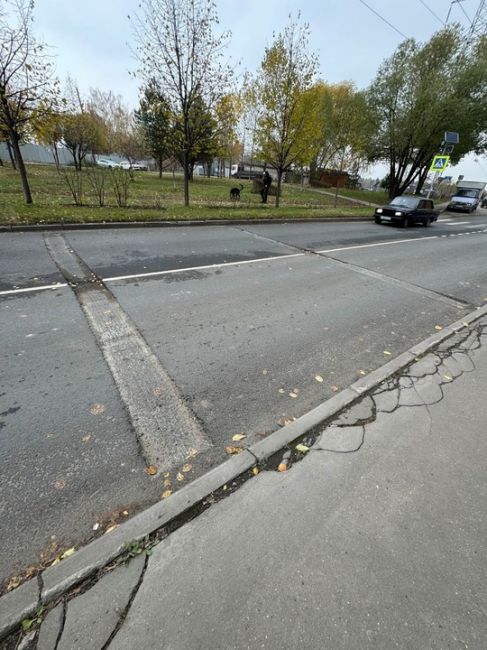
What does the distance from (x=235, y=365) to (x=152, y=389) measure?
3.24 ft

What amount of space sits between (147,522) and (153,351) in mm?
2054

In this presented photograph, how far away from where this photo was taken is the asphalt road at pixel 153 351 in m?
2.16

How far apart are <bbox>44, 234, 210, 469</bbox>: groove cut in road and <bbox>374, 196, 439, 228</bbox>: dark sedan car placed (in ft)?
54.2

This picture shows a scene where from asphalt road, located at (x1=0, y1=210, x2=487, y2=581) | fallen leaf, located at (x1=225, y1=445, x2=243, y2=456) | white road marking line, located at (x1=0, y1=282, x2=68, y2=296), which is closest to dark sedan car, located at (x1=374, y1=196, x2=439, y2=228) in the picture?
asphalt road, located at (x1=0, y1=210, x2=487, y2=581)

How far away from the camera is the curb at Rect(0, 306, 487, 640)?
4.95 feet

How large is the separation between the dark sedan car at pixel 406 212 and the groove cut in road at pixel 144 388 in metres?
16.5

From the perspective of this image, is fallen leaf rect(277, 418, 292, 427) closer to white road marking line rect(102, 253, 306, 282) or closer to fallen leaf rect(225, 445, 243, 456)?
fallen leaf rect(225, 445, 243, 456)

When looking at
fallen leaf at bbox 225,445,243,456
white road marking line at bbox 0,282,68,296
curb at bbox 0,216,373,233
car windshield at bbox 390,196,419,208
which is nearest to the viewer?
fallen leaf at bbox 225,445,243,456

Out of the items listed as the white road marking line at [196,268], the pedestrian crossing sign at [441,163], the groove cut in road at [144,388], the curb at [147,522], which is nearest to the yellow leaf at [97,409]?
the groove cut in road at [144,388]

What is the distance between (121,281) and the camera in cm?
564

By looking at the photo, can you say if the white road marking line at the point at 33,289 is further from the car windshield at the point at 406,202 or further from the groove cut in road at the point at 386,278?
the car windshield at the point at 406,202

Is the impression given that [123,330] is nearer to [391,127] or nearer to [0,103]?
[0,103]

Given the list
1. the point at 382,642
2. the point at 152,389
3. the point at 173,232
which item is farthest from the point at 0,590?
the point at 173,232

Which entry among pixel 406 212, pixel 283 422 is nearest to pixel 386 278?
pixel 283 422
